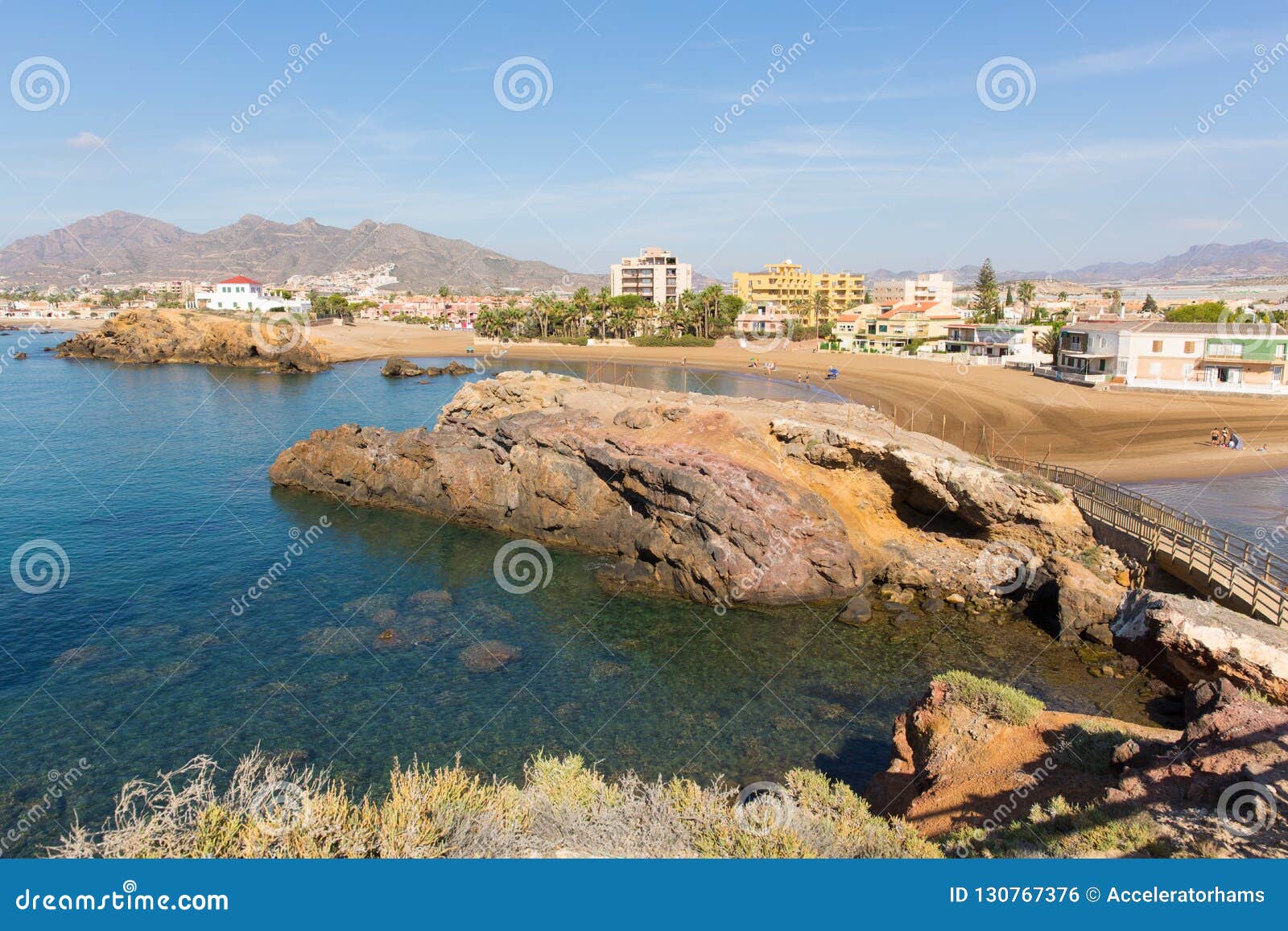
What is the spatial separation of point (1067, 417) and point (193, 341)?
9892cm

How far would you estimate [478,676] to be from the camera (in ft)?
69.4

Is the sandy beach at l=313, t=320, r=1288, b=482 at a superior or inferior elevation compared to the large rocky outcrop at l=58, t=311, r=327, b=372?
inferior

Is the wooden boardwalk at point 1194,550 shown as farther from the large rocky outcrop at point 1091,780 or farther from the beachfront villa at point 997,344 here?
the beachfront villa at point 997,344

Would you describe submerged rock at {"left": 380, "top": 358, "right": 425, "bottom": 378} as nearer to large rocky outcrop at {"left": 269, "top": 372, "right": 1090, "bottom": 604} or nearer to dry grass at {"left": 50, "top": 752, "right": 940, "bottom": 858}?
large rocky outcrop at {"left": 269, "top": 372, "right": 1090, "bottom": 604}

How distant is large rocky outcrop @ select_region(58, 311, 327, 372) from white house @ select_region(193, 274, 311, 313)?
→ 2783cm

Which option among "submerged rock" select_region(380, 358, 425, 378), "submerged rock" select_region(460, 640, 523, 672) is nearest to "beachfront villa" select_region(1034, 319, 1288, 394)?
"submerged rock" select_region(460, 640, 523, 672)

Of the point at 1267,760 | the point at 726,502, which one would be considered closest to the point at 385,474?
the point at 726,502

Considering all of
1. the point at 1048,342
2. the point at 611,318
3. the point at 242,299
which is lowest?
the point at 1048,342

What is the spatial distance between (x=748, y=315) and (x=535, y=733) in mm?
112837

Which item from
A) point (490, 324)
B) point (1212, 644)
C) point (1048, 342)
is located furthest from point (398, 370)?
point (1212, 644)

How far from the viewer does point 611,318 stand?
117 meters

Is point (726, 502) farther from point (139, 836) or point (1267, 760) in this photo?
point (139, 836)

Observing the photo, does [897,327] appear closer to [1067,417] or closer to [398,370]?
[1067,417]

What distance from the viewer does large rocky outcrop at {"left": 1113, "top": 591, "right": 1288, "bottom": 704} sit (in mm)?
16188
